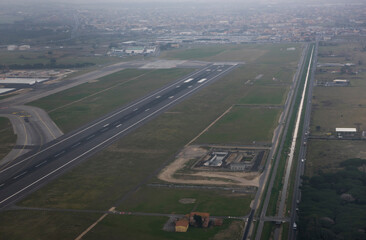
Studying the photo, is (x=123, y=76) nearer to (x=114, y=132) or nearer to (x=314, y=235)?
(x=114, y=132)

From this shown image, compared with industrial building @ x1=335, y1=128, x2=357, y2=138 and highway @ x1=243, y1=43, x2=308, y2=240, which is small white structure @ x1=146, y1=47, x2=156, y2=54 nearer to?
highway @ x1=243, y1=43, x2=308, y2=240

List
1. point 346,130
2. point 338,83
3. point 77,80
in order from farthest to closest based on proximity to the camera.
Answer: point 77,80, point 338,83, point 346,130

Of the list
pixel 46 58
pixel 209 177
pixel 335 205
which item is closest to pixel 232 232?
pixel 335 205

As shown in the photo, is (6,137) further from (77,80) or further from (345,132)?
(345,132)

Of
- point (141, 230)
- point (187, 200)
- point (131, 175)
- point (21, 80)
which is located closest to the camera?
point (141, 230)

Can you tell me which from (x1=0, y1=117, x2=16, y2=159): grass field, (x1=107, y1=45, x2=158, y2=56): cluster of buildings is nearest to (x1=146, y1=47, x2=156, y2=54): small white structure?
(x1=107, y1=45, x2=158, y2=56): cluster of buildings

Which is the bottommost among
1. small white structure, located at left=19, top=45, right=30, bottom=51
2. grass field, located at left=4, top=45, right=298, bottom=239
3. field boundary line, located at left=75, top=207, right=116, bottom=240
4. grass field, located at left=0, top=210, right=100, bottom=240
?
grass field, located at left=0, top=210, right=100, bottom=240
